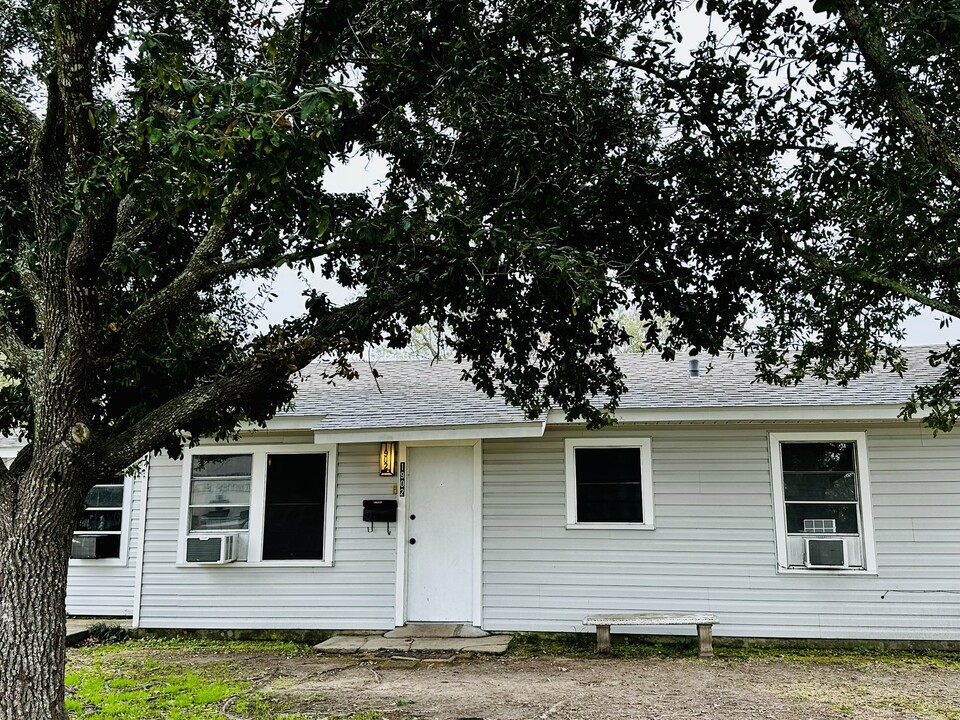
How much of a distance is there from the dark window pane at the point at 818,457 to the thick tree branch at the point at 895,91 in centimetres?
463

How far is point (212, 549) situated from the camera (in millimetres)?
9148

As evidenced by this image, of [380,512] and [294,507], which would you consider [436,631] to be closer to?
[380,512]

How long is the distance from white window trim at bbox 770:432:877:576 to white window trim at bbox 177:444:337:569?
4943 mm

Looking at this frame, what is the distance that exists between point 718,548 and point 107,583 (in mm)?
7165

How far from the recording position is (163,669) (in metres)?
7.62

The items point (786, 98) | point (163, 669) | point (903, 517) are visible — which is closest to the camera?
point (786, 98)

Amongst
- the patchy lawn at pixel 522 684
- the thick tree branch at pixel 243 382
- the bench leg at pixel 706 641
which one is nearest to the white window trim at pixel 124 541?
the patchy lawn at pixel 522 684

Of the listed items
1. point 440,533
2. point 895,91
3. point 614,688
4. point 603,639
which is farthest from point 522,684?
point 895,91

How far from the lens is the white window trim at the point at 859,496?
8430 millimetres

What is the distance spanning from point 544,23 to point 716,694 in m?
5.46

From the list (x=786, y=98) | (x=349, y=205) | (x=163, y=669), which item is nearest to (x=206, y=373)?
(x=349, y=205)

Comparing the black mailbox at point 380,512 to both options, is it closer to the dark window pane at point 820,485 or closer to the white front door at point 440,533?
the white front door at point 440,533

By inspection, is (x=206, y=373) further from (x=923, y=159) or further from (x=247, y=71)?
(x=923, y=159)

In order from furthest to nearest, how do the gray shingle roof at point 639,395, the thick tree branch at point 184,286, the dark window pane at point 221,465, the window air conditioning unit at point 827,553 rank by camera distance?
the dark window pane at point 221,465 < the gray shingle roof at point 639,395 < the window air conditioning unit at point 827,553 < the thick tree branch at point 184,286
